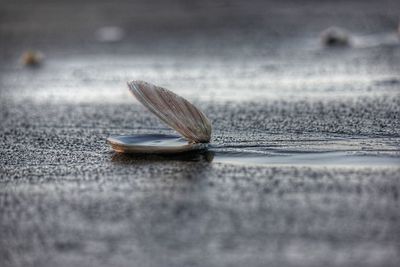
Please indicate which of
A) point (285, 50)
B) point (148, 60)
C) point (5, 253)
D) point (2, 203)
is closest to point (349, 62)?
point (285, 50)

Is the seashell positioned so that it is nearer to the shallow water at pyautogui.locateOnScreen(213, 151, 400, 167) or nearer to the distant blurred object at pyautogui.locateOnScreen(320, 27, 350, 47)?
the shallow water at pyautogui.locateOnScreen(213, 151, 400, 167)

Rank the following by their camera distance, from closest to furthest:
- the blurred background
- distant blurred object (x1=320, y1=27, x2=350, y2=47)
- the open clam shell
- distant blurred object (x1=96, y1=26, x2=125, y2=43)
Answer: the open clam shell < the blurred background < distant blurred object (x1=320, y1=27, x2=350, y2=47) < distant blurred object (x1=96, y1=26, x2=125, y2=43)

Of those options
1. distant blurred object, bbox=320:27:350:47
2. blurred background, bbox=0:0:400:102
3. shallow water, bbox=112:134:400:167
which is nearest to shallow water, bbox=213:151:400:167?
shallow water, bbox=112:134:400:167

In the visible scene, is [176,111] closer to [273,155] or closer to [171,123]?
[171,123]

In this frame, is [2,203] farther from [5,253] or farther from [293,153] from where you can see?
[293,153]

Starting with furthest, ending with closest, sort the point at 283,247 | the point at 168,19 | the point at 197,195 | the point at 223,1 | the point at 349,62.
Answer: the point at 223,1 < the point at 168,19 < the point at 349,62 < the point at 197,195 < the point at 283,247

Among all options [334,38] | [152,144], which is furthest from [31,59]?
[152,144]

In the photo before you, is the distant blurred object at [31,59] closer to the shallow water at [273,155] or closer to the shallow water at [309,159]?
the shallow water at [273,155]
